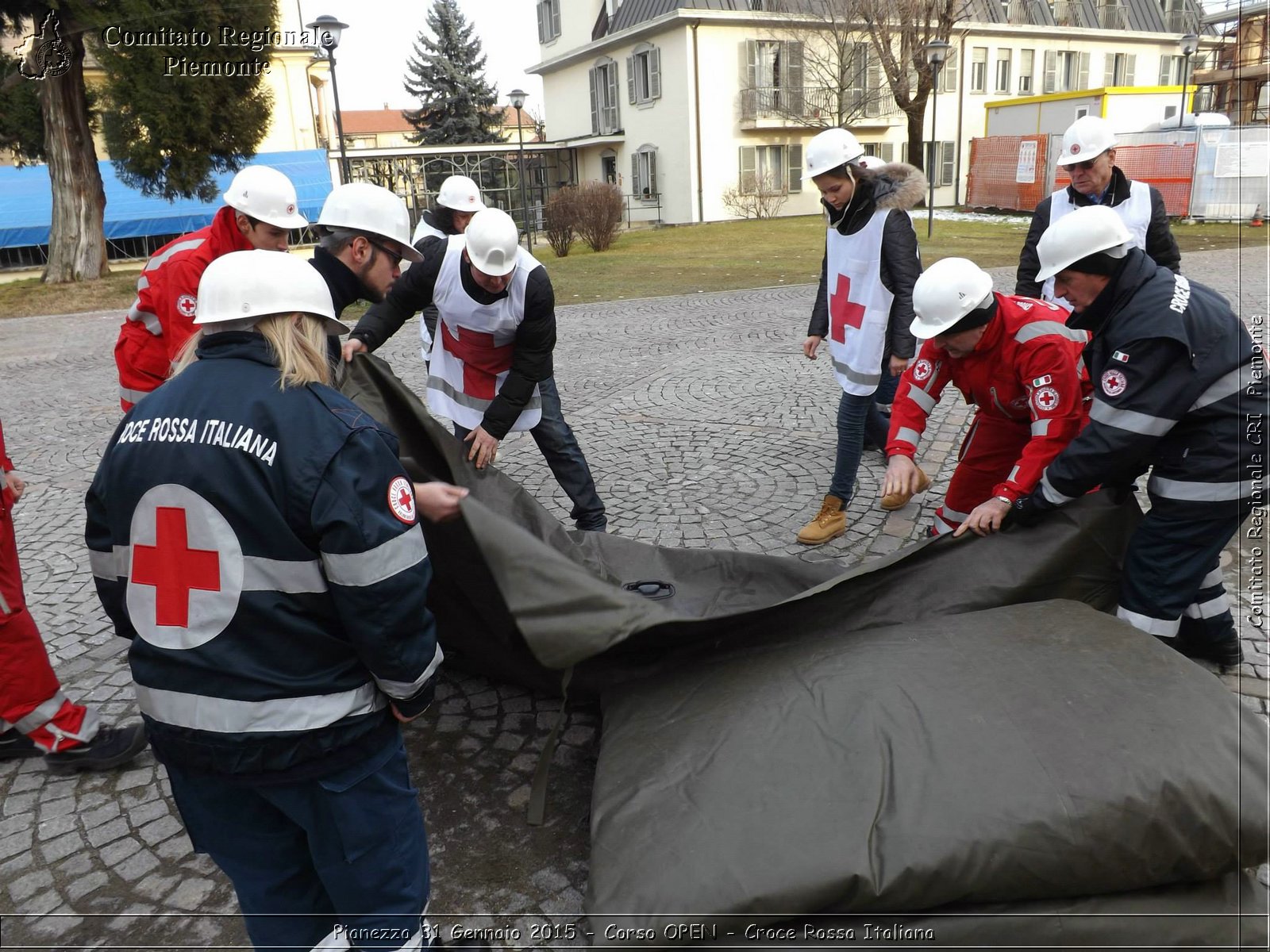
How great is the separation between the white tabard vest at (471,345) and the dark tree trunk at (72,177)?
15963 mm

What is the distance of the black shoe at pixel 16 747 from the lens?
127 inches

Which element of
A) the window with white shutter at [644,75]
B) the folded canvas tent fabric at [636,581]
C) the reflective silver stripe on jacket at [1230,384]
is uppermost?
the window with white shutter at [644,75]

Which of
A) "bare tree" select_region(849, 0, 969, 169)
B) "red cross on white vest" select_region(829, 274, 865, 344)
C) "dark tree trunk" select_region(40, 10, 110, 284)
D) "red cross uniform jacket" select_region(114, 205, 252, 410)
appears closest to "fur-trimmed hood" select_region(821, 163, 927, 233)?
"red cross on white vest" select_region(829, 274, 865, 344)

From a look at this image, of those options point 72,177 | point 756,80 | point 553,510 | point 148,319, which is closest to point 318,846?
point 148,319

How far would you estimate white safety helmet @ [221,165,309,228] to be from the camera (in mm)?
3695

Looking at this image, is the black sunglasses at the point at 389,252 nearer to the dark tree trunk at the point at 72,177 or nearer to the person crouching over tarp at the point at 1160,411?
the person crouching over tarp at the point at 1160,411

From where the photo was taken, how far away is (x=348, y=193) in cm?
350

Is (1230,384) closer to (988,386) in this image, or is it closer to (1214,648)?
(988,386)

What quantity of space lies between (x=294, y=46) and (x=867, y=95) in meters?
19.3

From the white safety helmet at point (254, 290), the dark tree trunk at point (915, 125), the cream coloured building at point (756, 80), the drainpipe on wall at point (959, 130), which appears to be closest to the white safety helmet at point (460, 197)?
the white safety helmet at point (254, 290)

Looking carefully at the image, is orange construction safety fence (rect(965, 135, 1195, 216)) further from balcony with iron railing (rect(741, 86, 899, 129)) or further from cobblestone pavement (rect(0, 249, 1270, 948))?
cobblestone pavement (rect(0, 249, 1270, 948))

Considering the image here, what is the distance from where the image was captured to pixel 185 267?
362 centimetres

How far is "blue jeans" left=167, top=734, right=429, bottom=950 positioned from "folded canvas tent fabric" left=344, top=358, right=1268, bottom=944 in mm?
457

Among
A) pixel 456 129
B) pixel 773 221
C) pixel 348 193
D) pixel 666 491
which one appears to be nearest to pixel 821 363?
pixel 666 491
